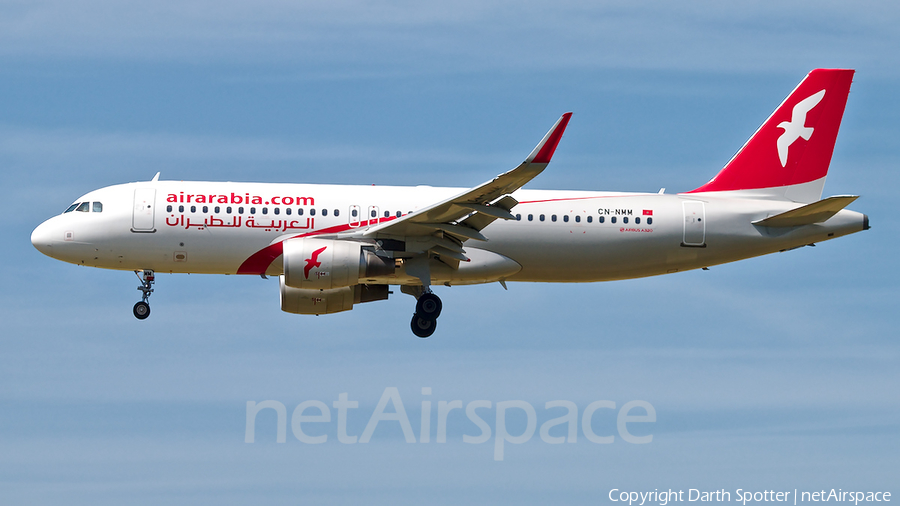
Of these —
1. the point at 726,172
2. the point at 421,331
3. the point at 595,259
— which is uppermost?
the point at 726,172

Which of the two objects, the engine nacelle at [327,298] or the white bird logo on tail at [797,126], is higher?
the white bird logo on tail at [797,126]

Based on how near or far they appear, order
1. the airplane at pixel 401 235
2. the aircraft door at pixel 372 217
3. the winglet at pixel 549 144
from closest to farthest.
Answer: the winglet at pixel 549 144, the airplane at pixel 401 235, the aircraft door at pixel 372 217

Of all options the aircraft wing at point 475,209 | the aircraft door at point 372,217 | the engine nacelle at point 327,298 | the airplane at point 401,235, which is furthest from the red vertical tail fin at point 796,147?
the engine nacelle at point 327,298

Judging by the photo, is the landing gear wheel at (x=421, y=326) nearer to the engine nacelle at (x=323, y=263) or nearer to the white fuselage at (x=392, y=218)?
the white fuselage at (x=392, y=218)

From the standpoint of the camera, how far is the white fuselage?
34.6 m

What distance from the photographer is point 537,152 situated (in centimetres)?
2894

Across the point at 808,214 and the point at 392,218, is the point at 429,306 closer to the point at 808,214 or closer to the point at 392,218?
the point at 392,218

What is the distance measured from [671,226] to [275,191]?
12.2 metres

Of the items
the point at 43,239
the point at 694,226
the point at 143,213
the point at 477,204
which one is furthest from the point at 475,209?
the point at 43,239

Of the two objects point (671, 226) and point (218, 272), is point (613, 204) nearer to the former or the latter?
point (671, 226)

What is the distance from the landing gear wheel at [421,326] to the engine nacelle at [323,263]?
258 cm

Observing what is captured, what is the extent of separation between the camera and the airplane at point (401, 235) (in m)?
33.9

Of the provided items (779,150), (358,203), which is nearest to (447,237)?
(358,203)

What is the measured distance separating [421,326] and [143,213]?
8953 mm
